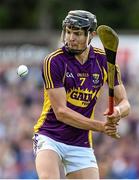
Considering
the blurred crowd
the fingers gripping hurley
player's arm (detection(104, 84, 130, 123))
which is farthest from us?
the blurred crowd

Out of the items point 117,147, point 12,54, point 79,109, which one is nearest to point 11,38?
point 12,54

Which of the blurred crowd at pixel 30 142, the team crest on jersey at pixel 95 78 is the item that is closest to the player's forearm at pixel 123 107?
the team crest on jersey at pixel 95 78

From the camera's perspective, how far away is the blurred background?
16.3 meters

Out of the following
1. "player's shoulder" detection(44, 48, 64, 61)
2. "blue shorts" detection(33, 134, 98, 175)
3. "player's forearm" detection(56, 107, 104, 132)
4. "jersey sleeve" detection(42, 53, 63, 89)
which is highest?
"player's shoulder" detection(44, 48, 64, 61)

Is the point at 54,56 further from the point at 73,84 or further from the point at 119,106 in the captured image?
the point at 119,106

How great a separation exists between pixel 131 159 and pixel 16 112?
414 cm

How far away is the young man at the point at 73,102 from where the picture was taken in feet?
32.7

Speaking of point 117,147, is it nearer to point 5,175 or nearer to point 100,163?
point 100,163

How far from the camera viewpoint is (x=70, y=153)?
1027 centimetres

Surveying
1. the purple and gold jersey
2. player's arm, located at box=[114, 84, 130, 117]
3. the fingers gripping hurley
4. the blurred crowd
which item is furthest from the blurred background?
the fingers gripping hurley

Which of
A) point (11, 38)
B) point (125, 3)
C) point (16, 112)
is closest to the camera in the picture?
point (16, 112)

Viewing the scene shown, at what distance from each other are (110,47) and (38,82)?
43.2 feet

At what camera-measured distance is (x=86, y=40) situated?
399 inches

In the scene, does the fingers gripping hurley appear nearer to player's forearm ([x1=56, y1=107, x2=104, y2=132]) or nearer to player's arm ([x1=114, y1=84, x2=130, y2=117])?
player's forearm ([x1=56, y1=107, x2=104, y2=132])
